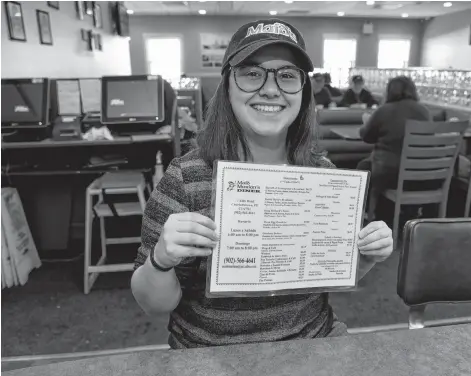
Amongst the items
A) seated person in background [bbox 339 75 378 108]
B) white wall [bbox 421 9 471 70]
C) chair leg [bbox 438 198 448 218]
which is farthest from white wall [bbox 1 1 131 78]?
white wall [bbox 421 9 471 70]

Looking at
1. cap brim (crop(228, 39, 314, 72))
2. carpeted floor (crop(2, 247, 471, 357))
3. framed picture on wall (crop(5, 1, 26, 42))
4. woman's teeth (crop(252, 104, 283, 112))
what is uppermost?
framed picture on wall (crop(5, 1, 26, 42))

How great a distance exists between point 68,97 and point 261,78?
269 cm

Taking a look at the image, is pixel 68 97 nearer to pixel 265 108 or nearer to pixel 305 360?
pixel 265 108

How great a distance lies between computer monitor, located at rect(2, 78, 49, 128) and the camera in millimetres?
2971

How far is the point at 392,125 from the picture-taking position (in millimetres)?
3416

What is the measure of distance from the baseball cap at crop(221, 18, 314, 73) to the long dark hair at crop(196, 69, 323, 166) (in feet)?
0.19

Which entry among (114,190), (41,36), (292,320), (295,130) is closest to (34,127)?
(114,190)

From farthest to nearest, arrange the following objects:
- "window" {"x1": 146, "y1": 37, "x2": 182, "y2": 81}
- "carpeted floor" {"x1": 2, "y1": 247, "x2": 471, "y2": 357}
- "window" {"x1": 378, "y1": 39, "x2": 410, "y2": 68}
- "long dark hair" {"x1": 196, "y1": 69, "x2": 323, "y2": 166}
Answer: "window" {"x1": 378, "y1": 39, "x2": 410, "y2": 68} < "window" {"x1": 146, "y1": 37, "x2": 182, "y2": 81} < "carpeted floor" {"x1": 2, "y1": 247, "x2": 471, "y2": 357} < "long dark hair" {"x1": 196, "y1": 69, "x2": 323, "y2": 166}

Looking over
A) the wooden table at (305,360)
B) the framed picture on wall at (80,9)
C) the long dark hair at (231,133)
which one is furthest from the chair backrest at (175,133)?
the framed picture on wall at (80,9)

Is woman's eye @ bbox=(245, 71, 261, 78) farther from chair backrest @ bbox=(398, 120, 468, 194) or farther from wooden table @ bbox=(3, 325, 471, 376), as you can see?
chair backrest @ bbox=(398, 120, 468, 194)

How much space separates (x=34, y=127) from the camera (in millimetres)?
2961

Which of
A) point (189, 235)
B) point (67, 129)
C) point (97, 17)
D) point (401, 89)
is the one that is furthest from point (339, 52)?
point (189, 235)

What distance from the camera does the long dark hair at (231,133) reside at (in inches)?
43.5

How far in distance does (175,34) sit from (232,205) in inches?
517
